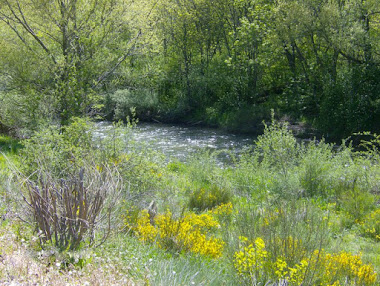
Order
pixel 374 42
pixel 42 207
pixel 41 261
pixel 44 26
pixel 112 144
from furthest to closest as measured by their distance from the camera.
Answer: pixel 374 42, pixel 44 26, pixel 112 144, pixel 42 207, pixel 41 261

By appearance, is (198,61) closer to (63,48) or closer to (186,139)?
(186,139)

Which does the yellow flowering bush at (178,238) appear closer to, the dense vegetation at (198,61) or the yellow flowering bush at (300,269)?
the yellow flowering bush at (300,269)

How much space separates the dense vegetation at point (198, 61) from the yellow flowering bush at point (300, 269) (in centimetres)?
666

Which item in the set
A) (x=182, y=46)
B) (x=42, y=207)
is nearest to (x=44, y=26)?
(x=42, y=207)

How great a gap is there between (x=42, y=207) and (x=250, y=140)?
1583 cm

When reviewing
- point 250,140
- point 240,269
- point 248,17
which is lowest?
point 250,140

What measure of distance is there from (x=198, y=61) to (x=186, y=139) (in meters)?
8.79

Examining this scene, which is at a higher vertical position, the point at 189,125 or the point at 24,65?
the point at 24,65

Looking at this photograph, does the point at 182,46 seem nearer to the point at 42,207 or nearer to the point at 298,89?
the point at 298,89

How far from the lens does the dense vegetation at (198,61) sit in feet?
37.6

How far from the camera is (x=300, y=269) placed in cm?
351

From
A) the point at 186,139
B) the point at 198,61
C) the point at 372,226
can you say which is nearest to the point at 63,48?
the point at 186,139

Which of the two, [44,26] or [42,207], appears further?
[44,26]

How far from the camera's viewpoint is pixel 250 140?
19.1 meters
